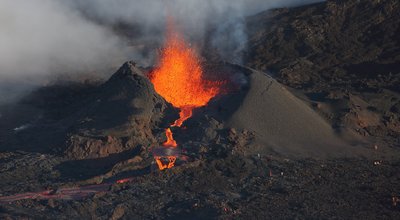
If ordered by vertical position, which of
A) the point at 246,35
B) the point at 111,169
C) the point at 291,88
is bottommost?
the point at 111,169

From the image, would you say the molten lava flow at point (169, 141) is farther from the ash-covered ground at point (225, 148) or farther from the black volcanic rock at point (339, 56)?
the black volcanic rock at point (339, 56)

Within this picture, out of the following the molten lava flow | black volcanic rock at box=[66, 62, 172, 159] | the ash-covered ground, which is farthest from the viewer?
the molten lava flow

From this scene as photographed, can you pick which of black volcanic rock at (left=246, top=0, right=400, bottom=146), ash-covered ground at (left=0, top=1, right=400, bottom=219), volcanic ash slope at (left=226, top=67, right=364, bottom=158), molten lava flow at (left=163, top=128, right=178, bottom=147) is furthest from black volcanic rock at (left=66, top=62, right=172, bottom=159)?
black volcanic rock at (left=246, top=0, right=400, bottom=146)

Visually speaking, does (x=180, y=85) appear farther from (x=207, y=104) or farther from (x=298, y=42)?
(x=298, y=42)

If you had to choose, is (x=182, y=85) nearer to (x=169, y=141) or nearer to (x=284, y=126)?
(x=169, y=141)

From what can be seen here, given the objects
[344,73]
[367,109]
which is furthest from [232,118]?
[344,73]

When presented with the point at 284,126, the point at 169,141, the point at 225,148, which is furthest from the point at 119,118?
the point at 284,126

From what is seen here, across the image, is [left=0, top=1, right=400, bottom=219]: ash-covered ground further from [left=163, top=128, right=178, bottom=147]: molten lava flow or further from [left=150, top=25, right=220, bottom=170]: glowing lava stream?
[left=150, top=25, right=220, bottom=170]: glowing lava stream
